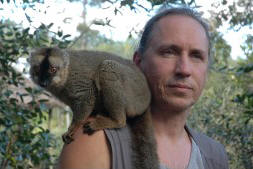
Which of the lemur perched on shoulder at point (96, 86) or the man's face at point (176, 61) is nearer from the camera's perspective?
the man's face at point (176, 61)

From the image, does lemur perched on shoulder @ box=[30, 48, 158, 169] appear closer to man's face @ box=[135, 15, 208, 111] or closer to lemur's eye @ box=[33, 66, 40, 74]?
lemur's eye @ box=[33, 66, 40, 74]

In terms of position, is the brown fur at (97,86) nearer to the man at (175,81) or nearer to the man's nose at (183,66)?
the man at (175,81)

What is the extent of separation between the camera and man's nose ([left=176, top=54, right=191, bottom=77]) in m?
2.31

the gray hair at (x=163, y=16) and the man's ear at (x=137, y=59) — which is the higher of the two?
the gray hair at (x=163, y=16)

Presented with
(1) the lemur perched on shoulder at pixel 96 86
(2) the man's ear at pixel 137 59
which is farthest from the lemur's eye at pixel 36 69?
(2) the man's ear at pixel 137 59

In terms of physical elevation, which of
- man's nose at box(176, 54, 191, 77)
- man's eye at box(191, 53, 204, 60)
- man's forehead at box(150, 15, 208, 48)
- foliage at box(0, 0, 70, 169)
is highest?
man's forehead at box(150, 15, 208, 48)

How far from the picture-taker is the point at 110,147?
2.02 meters

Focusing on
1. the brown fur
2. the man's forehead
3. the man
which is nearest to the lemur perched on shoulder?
the brown fur

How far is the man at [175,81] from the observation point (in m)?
2.34

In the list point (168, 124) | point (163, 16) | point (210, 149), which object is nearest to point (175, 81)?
point (168, 124)

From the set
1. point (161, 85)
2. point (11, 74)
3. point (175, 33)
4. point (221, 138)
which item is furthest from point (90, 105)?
point (221, 138)

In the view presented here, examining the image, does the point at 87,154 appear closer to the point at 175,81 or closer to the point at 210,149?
the point at 175,81

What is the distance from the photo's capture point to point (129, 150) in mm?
2131

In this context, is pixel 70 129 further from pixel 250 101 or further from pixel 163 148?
pixel 250 101
